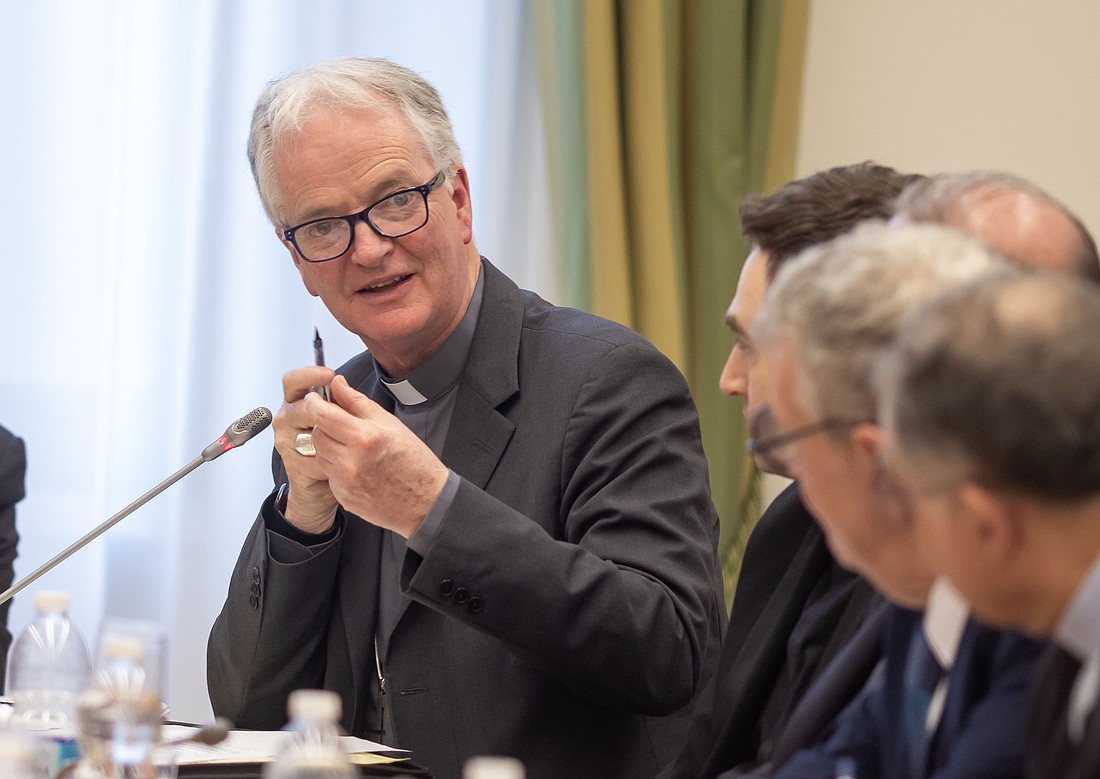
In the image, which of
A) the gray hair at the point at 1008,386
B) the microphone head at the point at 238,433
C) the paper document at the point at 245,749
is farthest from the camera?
the microphone head at the point at 238,433

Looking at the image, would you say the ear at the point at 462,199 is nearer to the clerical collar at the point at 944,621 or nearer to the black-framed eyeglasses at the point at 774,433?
the black-framed eyeglasses at the point at 774,433

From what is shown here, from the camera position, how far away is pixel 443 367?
6.73 feet

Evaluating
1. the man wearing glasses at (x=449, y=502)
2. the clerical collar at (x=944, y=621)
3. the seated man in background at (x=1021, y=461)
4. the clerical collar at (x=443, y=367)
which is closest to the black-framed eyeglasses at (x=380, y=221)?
the man wearing glasses at (x=449, y=502)

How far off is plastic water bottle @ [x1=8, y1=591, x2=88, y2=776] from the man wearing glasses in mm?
309

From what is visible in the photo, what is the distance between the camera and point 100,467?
267cm

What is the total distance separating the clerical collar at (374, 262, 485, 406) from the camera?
2.05 meters

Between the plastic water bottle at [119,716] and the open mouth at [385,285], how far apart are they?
847 millimetres

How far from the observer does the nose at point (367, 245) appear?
197cm

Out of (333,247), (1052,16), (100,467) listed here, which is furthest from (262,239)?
(1052,16)

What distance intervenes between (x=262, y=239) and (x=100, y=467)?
23.0 inches

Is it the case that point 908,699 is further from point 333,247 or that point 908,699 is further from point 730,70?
point 730,70

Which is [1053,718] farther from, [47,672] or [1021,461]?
[47,672]

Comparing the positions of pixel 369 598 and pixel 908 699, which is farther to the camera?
pixel 369 598

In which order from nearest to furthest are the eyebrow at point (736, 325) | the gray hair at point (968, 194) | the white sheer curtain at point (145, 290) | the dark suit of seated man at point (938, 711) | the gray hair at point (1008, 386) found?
the gray hair at point (1008, 386) → the dark suit of seated man at point (938, 711) → the gray hair at point (968, 194) → the eyebrow at point (736, 325) → the white sheer curtain at point (145, 290)
